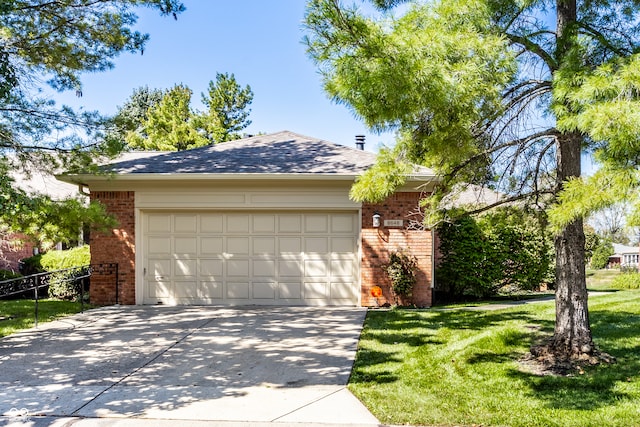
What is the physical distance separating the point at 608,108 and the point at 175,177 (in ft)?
26.8

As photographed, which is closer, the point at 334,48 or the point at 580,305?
the point at 334,48

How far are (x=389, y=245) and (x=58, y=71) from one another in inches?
287

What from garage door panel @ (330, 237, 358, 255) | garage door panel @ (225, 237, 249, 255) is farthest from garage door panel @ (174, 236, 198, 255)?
garage door panel @ (330, 237, 358, 255)

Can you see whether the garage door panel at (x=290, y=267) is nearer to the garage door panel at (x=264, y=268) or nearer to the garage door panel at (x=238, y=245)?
the garage door panel at (x=264, y=268)

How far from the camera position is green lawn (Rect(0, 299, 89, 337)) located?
331 inches

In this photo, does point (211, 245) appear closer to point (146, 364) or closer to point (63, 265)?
point (146, 364)

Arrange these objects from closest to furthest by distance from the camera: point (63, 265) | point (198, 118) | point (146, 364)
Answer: point (146, 364) → point (63, 265) → point (198, 118)

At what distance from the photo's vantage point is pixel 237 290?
10.5 metres

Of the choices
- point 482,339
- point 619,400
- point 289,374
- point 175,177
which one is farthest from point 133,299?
point 619,400

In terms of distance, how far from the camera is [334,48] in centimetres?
425

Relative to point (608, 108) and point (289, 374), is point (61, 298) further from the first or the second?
point (608, 108)

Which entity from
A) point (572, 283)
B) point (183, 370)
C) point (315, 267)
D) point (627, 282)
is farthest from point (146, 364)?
point (627, 282)

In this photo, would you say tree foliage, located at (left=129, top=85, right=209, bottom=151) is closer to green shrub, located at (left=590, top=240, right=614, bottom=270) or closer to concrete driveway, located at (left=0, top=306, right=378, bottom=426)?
concrete driveway, located at (left=0, top=306, right=378, bottom=426)

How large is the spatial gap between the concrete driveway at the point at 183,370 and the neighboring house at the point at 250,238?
Answer: 1424mm
